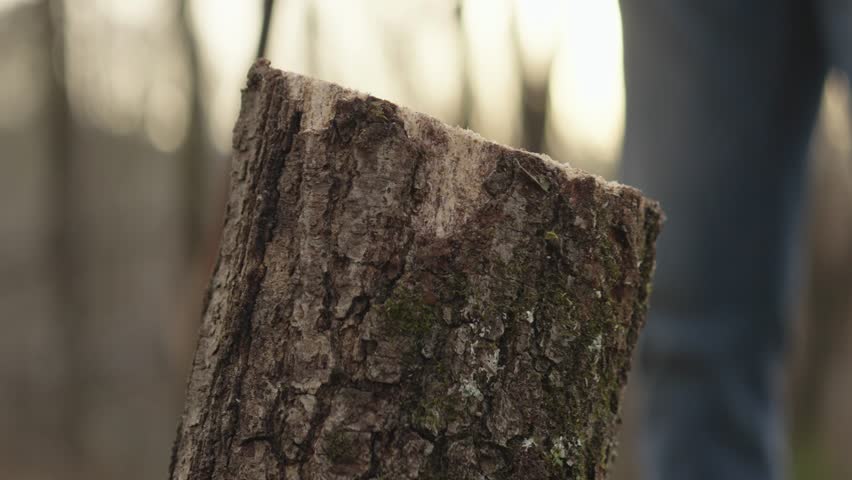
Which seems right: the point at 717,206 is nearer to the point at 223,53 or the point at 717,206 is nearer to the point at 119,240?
the point at 223,53

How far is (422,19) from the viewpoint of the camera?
11.5 ft

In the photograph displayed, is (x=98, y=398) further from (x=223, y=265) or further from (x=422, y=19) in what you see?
(x=223, y=265)

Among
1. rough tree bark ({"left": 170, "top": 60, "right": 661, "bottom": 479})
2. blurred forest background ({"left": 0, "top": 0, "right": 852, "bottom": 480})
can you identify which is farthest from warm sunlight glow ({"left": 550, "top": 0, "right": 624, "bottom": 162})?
blurred forest background ({"left": 0, "top": 0, "right": 852, "bottom": 480})

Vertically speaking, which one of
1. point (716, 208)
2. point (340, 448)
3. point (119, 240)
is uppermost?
point (119, 240)

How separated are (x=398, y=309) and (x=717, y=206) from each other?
1.04 m

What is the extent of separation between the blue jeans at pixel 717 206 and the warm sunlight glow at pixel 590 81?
16 cm

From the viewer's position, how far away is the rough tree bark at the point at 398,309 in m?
0.94

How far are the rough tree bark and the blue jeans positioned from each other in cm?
82

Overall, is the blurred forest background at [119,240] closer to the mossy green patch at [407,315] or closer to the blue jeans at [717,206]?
the blue jeans at [717,206]

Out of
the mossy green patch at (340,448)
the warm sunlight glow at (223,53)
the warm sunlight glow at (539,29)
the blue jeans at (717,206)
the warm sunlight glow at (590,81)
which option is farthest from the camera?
the warm sunlight glow at (223,53)

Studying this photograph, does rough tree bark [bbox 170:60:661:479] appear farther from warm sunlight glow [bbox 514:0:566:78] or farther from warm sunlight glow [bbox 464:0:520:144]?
warm sunlight glow [bbox 464:0:520:144]

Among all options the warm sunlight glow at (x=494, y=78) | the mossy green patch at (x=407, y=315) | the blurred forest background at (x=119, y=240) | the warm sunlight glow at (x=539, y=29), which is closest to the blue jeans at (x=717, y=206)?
the warm sunlight glow at (x=539, y=29)

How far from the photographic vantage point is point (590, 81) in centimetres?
273

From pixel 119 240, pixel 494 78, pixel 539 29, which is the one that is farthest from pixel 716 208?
pixel 119 240
